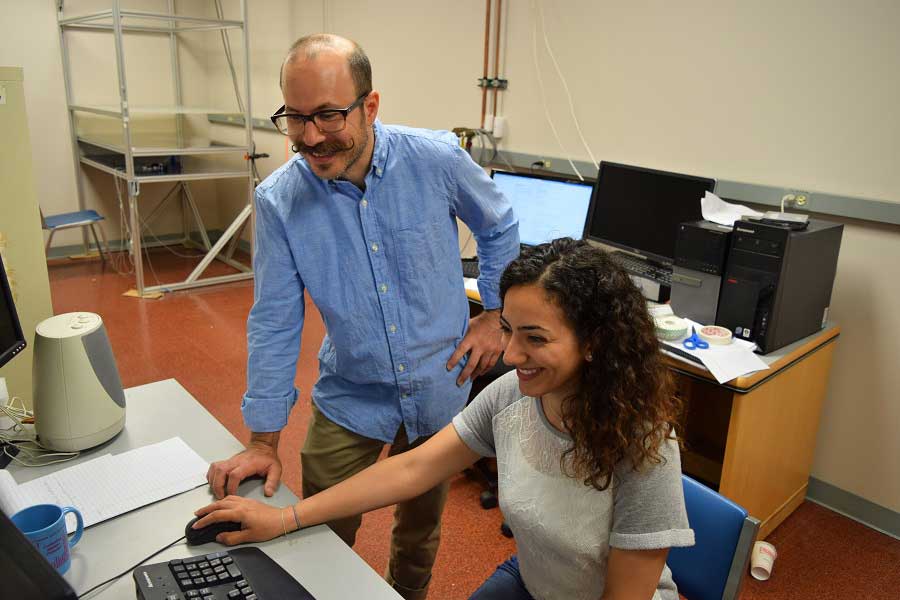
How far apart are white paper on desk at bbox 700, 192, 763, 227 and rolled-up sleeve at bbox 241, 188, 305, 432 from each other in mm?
1453

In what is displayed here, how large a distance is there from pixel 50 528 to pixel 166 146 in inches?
199

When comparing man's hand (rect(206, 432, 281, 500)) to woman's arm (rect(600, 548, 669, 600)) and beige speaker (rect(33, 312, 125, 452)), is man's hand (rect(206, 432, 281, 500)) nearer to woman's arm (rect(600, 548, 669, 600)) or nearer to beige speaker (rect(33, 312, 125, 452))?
beige speaker (rect(33, 312, 125, 452))

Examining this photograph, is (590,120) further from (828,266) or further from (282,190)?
(282,190)

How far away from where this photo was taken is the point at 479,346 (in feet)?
5.08

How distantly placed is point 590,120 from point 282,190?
6.17 ft

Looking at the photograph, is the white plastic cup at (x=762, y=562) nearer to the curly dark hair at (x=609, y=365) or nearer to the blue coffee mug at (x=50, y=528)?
the curly dark hair at (x=609, y=365)

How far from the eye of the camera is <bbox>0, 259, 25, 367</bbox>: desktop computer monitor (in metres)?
1.27

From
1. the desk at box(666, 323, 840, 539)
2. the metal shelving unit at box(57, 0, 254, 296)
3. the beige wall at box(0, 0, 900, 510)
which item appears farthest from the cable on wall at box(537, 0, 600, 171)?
the metal shelving unit at box(57, 0, 254, 296)

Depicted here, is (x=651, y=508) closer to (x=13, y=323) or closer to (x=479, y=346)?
(x=479, y=346)

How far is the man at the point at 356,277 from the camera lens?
1244 mm

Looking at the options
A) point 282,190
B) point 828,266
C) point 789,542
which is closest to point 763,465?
point 789,542

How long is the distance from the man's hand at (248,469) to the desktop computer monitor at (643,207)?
5.28 ft

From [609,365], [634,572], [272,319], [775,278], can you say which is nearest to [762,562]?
[775,278]

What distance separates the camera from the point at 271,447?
1317 mm
